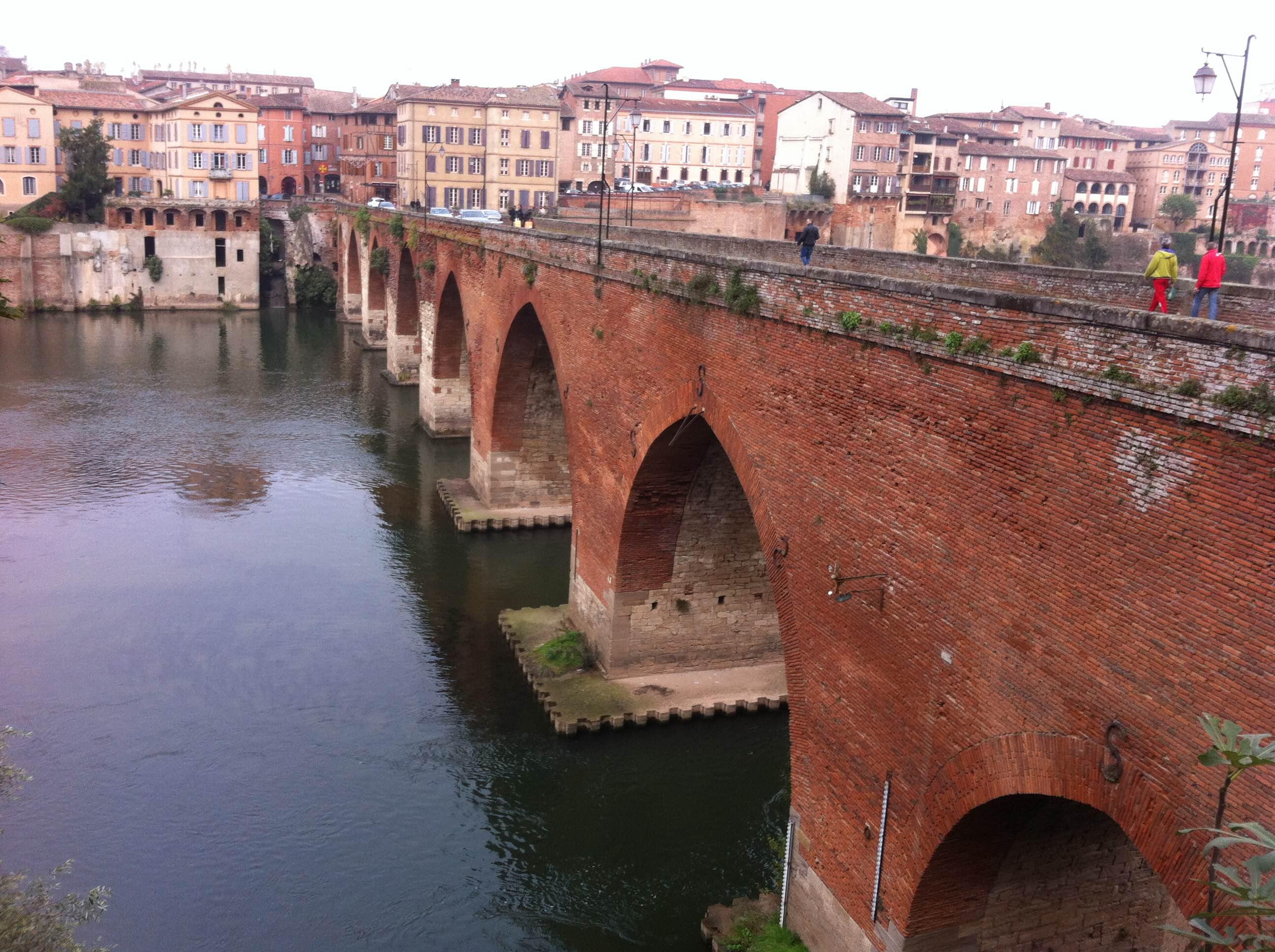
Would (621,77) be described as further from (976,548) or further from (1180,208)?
(976,548)

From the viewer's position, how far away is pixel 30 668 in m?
19.5

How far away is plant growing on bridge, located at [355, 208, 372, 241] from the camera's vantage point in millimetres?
48484

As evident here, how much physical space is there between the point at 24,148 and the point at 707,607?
60.0 m

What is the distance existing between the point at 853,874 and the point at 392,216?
1408 inches

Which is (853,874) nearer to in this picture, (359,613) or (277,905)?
(277,905)

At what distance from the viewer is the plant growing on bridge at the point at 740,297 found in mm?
12797

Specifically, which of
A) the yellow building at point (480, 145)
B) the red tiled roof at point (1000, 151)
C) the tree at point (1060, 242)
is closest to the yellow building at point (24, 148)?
the yellow building at point (480, 145)

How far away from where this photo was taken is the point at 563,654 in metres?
19.8

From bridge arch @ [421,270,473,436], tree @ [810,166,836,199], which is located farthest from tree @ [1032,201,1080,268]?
bridge arch @ [421,270,473,436]

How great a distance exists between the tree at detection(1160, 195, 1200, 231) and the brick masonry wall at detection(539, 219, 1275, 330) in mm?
62000

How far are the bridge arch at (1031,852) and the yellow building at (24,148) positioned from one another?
67.0 metres

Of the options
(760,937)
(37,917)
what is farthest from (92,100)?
(760,937)

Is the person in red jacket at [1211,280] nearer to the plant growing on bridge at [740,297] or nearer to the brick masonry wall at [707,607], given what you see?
the plant growing on bridge at [740,297]

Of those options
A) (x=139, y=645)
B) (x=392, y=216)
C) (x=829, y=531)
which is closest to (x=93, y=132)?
(x=392, y=216)
